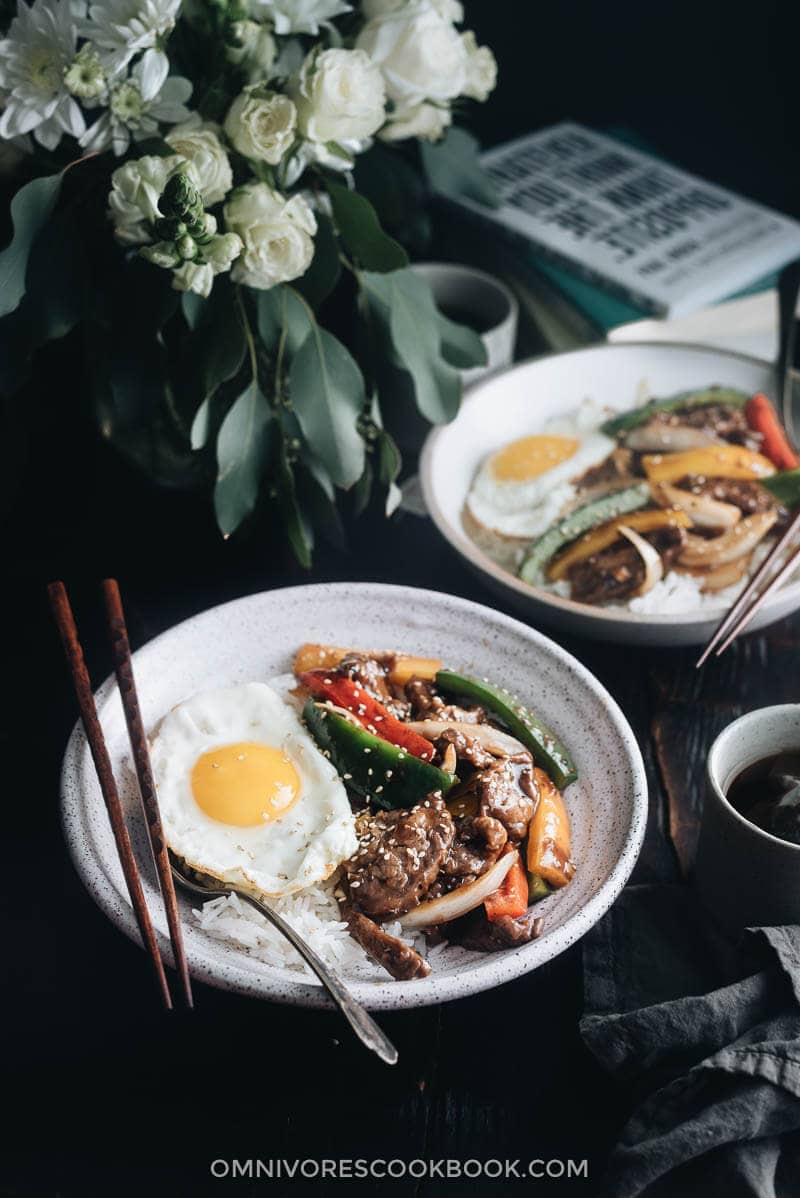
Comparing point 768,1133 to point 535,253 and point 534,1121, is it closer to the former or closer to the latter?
point 534,1121

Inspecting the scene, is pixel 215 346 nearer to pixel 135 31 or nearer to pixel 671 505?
pixel 135 31

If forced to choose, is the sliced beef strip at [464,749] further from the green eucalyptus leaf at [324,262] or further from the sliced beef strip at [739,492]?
the sliced beef strip at [739,492]

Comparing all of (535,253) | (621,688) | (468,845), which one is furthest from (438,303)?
(468,845)

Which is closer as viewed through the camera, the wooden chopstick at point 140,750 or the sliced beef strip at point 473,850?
the wooden chopstick at point 140,750

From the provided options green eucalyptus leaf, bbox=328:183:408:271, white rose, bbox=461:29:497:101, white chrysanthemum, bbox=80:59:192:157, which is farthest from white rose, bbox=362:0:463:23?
white chrysanthemum, bbox=80:59:192:157

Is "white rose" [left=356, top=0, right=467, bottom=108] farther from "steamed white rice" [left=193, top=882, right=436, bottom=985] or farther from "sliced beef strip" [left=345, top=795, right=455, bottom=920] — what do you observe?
"steamed white rice" [left=193, top=882, right=436, bottom=985]

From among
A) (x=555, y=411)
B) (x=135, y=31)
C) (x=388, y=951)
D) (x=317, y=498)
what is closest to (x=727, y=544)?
(x=555, y=411)

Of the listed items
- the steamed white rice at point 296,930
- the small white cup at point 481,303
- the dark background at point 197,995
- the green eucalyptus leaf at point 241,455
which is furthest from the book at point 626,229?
the steamed white rice at point 296,930
